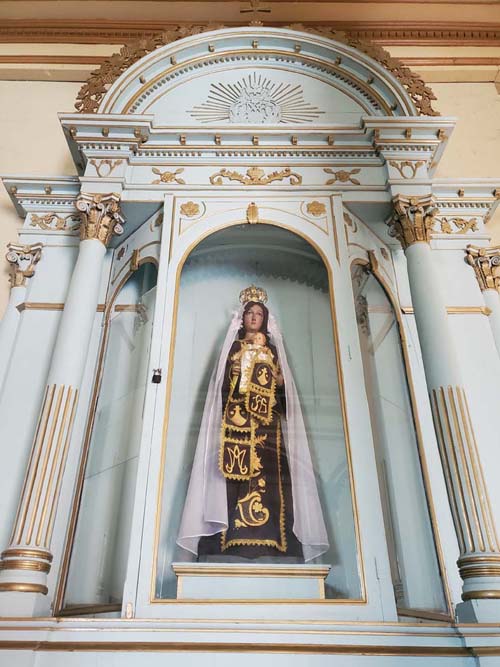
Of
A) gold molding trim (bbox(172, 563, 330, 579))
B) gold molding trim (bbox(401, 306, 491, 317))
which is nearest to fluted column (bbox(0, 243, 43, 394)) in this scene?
gold molding trim (bbox(172, 563, 330, 579))

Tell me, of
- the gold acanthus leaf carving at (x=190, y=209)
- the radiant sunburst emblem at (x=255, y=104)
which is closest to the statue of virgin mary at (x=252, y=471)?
the gold acanthus leaf carving at (x=190, y=209)

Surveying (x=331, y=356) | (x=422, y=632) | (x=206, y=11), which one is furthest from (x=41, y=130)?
(x=422, y=632)

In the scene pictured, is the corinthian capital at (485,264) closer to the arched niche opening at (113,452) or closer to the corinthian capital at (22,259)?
the arched niche opening at (113,452)

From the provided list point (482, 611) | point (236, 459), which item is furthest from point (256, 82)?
point (482, 611)

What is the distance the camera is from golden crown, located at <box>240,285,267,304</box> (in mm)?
2932

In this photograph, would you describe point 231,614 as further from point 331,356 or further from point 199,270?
point 199,270

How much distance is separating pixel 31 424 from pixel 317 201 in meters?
1.70

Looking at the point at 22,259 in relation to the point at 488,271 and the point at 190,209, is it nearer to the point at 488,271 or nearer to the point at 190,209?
the point at 190,209

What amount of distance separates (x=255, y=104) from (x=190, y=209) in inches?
33.7

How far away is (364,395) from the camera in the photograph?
2408 millimetres

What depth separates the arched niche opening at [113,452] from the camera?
2.19m

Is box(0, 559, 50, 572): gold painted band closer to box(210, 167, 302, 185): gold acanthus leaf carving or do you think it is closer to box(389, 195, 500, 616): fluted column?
box(389, 195, 500, 616): fluted column

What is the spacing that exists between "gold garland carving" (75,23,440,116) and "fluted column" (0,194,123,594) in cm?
72

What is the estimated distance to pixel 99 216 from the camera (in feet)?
9.12
